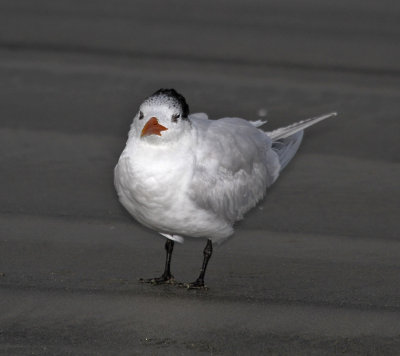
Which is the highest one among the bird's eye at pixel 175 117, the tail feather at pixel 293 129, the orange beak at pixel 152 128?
the tail feather at pixel 293 129

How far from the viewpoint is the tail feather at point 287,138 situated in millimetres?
6090

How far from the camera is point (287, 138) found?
20.5 ft

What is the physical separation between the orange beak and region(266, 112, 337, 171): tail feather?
139 centimetres

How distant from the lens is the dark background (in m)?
4.60

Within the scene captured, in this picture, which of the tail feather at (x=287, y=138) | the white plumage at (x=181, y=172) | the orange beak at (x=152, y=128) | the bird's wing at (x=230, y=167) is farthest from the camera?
the tail feather at (x=287, y=138)

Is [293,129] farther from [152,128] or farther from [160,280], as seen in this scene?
[152,128]

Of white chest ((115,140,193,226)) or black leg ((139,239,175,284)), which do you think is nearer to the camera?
white chest ((115,140,193,226))

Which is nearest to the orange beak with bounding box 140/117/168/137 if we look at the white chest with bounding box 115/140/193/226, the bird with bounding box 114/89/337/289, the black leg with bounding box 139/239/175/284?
the bird with bounding box 114/89/337/289

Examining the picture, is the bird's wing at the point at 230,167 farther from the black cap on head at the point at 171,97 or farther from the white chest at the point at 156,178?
the black cap on head at the point at 171,97

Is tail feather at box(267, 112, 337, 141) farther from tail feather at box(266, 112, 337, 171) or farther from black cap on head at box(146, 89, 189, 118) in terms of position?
black cap on head at box(146, 89, 189, 118)

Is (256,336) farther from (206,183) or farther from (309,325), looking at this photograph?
(206,183)

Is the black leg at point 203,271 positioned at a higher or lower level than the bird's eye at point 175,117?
lower

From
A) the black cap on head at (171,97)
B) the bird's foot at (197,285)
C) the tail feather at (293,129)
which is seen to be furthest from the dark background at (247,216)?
the black cap on head at (171,97)

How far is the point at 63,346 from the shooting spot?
4289mm
